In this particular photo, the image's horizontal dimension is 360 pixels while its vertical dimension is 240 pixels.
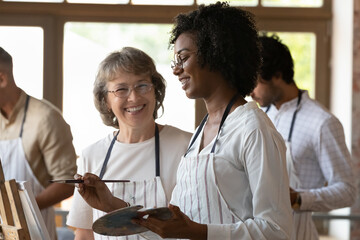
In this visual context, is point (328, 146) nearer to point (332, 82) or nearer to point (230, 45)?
point (230, 45)

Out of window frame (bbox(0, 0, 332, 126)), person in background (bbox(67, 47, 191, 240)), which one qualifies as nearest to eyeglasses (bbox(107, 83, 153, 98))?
person in background (bbox(67, 47, 191, 240))

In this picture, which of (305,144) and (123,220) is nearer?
(123,220)

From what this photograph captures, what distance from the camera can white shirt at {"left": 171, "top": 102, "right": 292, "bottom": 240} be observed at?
1781 mm

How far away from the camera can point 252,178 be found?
181 cm

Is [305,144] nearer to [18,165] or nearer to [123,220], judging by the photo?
[18,165]

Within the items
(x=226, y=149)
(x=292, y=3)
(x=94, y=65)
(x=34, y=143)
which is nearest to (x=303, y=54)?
(x=292, y=3)

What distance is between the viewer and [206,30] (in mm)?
1959

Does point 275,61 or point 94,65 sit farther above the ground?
point 94,65

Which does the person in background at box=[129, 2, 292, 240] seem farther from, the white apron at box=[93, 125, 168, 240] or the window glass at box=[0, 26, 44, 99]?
the window glass at box=[0, 26, 44, 99]

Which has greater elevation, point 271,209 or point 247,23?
point 247,23

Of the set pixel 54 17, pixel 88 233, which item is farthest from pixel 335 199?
pixel 54 17

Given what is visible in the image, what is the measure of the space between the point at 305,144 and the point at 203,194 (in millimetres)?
1263

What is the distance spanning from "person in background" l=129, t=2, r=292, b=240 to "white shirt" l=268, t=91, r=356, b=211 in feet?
3.29

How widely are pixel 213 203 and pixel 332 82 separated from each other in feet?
11.7
